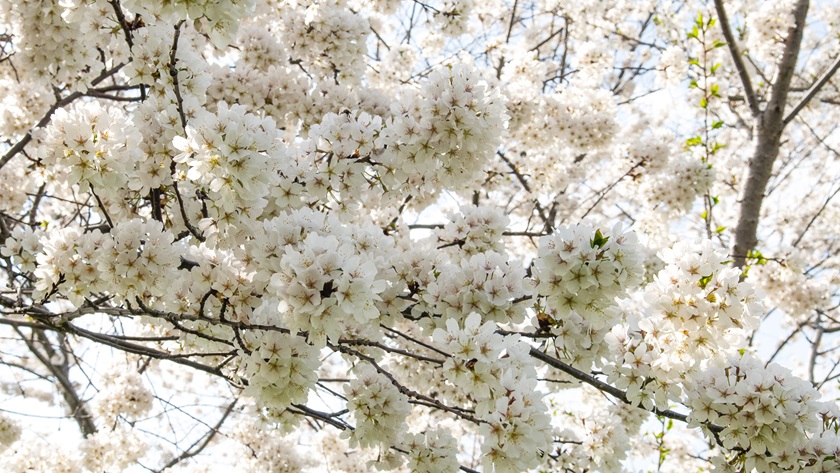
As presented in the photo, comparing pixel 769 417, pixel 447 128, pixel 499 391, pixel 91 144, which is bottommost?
pixel 769 417

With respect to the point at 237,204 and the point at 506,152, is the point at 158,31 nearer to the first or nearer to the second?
the point at 237,204

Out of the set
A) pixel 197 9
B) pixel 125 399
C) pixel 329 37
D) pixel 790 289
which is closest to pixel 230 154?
pixel 197 9

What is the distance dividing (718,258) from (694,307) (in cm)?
22

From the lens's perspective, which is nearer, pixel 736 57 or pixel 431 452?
pixel 431 452

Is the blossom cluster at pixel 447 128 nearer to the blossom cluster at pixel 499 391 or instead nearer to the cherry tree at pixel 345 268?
the cherry tree at pixel 345 268

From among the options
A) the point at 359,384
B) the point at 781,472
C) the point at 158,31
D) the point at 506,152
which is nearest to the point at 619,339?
the point at 781,472

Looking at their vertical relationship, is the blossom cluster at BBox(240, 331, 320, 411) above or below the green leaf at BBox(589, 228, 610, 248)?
below

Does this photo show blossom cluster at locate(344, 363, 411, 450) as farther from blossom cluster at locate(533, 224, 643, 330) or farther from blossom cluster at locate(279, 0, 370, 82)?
blossom cluster at locate(279, 0, 370, 82)

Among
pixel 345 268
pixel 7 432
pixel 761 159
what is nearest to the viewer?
pixel 345 268

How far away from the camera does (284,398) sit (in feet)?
7.95

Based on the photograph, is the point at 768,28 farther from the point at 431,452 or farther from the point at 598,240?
the point at 431,452

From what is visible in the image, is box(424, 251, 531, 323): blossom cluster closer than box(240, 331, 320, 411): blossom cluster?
No

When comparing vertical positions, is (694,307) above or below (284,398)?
above

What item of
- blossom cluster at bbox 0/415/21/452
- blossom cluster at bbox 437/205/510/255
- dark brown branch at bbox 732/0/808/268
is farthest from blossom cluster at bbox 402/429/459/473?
blossom cluster at bbox 0/415/21/452
